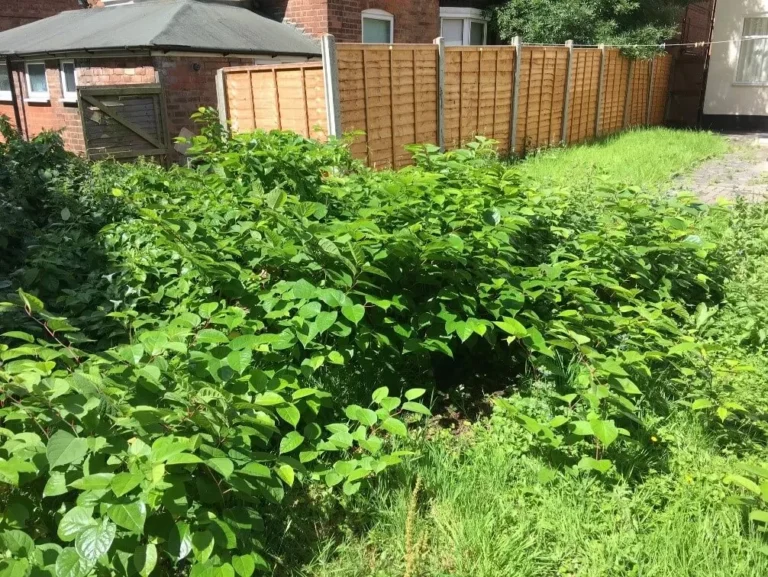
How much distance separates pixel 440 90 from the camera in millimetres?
8852

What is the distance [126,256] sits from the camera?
3.91 m

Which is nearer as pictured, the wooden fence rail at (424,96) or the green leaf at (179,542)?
the green leaf at (179,542)

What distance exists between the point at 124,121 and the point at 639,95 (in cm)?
1291

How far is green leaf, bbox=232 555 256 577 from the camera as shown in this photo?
5.55 ft

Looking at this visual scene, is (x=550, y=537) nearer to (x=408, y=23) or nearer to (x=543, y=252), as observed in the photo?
(x=543, y=252)

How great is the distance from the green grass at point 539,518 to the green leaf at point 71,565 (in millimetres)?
774

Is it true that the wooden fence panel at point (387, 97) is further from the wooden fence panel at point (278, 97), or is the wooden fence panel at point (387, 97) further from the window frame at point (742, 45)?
the window frame at point (742, 45)

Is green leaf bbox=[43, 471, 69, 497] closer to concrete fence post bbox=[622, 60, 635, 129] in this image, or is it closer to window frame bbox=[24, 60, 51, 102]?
window frame bbox=[24, 60, 51, 102]

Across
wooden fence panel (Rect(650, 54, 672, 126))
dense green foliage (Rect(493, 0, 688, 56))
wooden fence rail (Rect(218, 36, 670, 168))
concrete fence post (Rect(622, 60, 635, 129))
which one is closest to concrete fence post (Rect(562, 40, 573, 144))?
wooden fence rail (Rect(218, 36, 670, 168))

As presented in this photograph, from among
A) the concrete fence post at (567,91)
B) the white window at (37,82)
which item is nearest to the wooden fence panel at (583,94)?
the concrete fence post at (567,91)

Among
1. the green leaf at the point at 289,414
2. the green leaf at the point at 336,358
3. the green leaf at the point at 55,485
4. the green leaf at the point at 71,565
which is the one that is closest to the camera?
the green leaf at the point at 71,565

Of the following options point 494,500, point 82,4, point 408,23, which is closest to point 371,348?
point 494,500

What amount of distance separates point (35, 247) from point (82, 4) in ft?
41.0

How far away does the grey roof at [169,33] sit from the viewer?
32.2 ft
